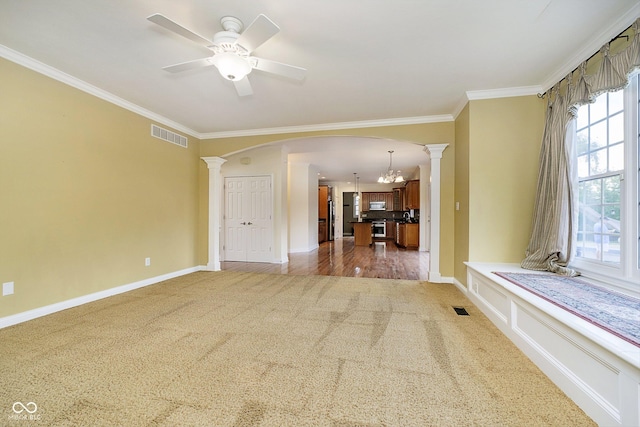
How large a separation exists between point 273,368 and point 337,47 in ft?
8.69

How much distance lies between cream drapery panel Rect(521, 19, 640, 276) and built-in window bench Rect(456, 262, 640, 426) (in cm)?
75

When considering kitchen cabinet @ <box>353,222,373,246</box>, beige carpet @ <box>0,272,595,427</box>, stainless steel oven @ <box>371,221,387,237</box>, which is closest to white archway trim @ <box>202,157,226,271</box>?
beige carpet @ <box>0,272,595,427</box>

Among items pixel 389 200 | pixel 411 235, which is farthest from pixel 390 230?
pixel 411 235

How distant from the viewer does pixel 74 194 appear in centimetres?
294

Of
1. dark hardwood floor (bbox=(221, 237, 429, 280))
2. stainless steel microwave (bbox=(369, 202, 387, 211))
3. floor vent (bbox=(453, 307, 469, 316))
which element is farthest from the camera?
Result: stainless steel microwave (bbox=(369, 202, 387, 211))

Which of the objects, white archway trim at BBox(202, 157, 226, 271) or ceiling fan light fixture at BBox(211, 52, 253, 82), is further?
white archway trim at BBox(202, 157, 226, 271)

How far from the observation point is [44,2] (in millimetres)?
1825

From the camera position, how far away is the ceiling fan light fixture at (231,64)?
1.94 m

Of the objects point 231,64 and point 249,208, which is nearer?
point 231,64

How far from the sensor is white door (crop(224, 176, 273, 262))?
19.2 ft

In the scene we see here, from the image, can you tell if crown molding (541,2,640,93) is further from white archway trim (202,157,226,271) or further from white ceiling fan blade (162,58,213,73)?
white archway trim (202,157,226,271)

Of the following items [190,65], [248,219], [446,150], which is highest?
[190,65]

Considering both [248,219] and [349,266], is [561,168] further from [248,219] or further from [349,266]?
[248,219]

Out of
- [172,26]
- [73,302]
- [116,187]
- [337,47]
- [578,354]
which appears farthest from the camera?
[116,187]
